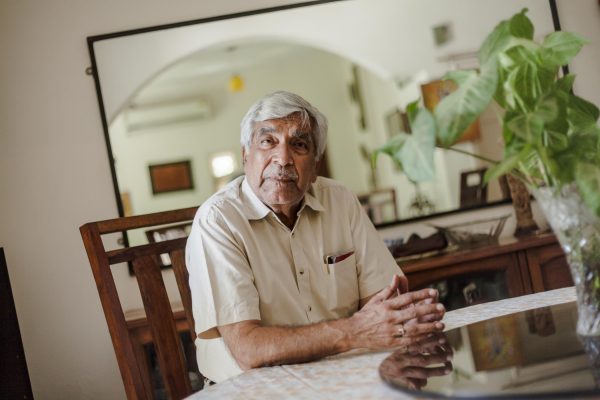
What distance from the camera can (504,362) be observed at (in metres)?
1.20

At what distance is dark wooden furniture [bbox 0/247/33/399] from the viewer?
2914 mm

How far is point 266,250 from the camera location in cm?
201

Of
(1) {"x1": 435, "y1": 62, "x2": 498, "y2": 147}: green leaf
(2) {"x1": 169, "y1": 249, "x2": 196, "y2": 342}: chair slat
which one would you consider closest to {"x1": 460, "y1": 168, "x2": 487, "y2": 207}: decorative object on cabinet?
(2) {"x1": 169, "y1": 249, "x2": 196, "y2": 342}: chair slat

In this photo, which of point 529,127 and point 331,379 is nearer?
point 529,127

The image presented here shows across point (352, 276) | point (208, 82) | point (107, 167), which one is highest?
point (208, 82)

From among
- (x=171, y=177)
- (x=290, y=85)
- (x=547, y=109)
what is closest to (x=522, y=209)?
Result: (x=290, y=85)

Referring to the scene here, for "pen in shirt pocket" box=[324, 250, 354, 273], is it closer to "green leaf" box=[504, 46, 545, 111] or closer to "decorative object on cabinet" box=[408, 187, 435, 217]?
"green leaf" box=[504, 46, 545, 111]

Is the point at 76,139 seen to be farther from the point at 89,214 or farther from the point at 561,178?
→ the point at 561,178

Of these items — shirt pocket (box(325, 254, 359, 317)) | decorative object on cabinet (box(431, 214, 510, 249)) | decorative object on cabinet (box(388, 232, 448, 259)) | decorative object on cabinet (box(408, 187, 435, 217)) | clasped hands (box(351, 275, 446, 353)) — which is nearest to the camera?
clasped hands (box(351, 275, 446, 353))

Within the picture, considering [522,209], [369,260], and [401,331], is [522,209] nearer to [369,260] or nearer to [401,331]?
[369,260]

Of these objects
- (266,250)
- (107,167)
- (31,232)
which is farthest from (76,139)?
(266,250)

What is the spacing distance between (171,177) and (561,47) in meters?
2.46

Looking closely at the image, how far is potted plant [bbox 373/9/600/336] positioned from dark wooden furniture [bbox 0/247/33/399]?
2.16m

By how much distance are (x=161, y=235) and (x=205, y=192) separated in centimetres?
27
